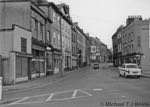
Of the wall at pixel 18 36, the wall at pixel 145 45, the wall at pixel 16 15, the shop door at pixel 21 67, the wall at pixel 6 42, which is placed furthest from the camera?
the wall at pixel 145 45

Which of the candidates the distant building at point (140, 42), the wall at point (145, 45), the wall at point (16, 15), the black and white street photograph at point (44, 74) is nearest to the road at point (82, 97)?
the black and white street photograph at point (44, 74)

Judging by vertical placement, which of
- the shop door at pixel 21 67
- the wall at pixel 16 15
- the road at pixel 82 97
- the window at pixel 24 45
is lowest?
the road at pixel 82 97

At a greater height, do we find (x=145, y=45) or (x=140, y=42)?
(x=140, y=42)

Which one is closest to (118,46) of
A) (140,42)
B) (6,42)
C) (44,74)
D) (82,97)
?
(140,42)

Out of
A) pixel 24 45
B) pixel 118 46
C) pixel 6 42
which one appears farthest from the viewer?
pixel 118 46

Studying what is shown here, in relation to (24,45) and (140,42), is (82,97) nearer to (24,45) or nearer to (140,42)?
(24,45)

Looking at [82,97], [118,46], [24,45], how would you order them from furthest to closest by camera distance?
1. [118,46]
2. [24,45]
3. [82,97]

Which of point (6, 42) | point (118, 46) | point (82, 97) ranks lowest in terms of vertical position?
point (82, 97)

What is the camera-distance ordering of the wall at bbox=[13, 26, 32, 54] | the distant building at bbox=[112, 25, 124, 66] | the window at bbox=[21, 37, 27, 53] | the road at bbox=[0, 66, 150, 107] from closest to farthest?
the road at bbox=[0, 66, 150, 107], the wall at bbox=[13, 26, 32, 54], the window at bbox=[21, 37, 27, 53], the distant building at bbox=[112, 25, 124, 66]

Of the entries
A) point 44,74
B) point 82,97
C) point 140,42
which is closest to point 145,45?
point 140,42

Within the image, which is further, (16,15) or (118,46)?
(118,46)

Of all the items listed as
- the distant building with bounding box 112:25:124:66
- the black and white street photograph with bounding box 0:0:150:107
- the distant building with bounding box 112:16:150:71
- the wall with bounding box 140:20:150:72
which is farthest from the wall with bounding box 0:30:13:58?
the distant building with bounding box 112:25:124:66

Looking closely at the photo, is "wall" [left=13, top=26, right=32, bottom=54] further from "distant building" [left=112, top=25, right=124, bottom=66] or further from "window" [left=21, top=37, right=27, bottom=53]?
"distant building" [left=112, top=25, right=124, bottom=66]

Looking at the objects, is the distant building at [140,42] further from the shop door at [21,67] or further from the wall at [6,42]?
the wall at [6,42]
